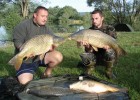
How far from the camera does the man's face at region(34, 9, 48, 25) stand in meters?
5.12

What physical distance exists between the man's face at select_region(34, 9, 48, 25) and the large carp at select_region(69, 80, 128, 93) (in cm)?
156

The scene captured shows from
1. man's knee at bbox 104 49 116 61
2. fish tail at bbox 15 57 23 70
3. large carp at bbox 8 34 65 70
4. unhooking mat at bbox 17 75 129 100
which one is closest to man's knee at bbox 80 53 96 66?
man's knee at bbox 104 49 116 61

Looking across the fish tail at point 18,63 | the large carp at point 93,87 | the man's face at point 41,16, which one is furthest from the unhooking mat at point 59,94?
the man's face at point 41,16

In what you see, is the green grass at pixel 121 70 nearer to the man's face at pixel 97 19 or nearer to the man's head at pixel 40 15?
the man's face at pixel 97 19

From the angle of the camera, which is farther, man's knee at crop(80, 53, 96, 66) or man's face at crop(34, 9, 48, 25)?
man's knee at crop(80, 53, 96, 66)

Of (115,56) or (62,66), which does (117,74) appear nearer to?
(115,56)

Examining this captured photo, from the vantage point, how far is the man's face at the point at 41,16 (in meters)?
5.12

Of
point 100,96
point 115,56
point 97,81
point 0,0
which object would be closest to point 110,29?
point 115,56

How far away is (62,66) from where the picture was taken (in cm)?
690

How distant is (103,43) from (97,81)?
116 centimetres

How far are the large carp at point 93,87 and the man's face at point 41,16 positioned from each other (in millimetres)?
1559

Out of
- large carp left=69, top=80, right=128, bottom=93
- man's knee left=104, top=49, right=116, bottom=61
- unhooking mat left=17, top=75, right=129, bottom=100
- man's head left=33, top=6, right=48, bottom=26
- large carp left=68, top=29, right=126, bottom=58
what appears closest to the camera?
unhooking mat left=17, top=75, right=129, bottom=100

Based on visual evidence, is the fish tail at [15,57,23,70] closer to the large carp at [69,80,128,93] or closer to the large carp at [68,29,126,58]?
the large carp at [68,29,126,58]

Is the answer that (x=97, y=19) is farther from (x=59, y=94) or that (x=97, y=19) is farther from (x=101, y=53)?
(x=59, y=94)
